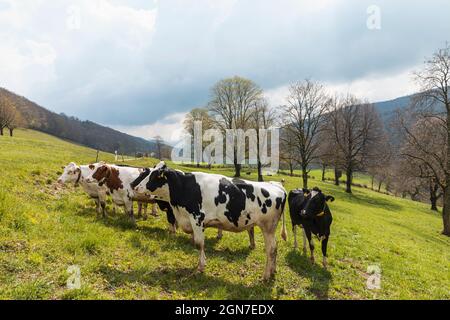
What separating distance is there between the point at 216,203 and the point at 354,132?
4248 centimetres

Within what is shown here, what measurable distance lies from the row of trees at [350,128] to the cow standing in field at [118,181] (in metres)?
22.9

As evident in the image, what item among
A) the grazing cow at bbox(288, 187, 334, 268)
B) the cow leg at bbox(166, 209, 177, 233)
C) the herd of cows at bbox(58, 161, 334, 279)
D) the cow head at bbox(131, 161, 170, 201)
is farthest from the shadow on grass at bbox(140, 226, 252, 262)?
the grazing cow at bbox(288, 187, 334, 268)

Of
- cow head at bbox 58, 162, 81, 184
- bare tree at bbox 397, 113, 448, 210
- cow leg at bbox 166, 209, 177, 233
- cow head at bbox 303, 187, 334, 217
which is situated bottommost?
cow leg at bbox 166, 209, 177, 233

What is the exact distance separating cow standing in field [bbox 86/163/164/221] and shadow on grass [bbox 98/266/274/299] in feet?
16.7

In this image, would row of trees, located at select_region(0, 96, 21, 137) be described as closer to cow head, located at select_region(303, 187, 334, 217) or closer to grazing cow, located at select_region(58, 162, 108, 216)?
grazing cow, located at select_region(58, 162, 108, 216)

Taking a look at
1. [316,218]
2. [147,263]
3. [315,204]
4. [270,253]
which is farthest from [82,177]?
[316,218]

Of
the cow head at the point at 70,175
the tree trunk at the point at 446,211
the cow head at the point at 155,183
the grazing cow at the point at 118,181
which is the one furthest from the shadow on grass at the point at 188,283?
the tree trunk at the point at 446,211

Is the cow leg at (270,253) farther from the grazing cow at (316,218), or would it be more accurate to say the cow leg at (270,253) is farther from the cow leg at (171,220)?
the cow leg at (171,220)

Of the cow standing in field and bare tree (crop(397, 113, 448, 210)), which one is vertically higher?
bare tree (crop(397, 113, 448, 210))

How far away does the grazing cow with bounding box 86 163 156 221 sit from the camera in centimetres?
1216

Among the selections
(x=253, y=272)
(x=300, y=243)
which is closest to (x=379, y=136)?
(x=300, y=243)

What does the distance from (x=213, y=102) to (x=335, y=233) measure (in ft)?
137

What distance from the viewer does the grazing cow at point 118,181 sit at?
1216 cm

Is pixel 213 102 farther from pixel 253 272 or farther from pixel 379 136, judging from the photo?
pixel 253 272
